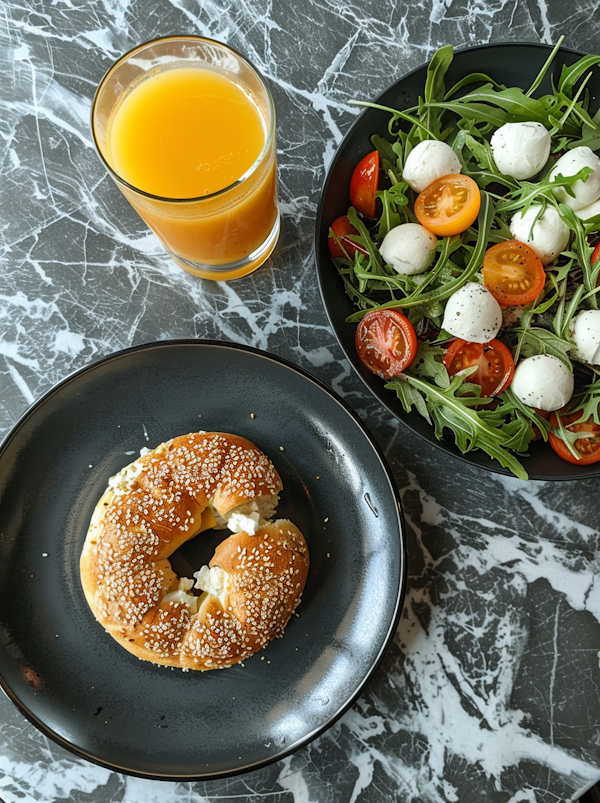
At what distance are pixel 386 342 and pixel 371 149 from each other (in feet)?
1.47

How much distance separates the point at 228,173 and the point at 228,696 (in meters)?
1.08

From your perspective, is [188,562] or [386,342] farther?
[188,562]

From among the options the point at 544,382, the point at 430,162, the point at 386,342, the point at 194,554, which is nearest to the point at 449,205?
the point at 430,162

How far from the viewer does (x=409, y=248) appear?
4.17 feet

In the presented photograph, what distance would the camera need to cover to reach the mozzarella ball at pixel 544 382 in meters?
1.24

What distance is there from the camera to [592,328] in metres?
1.26

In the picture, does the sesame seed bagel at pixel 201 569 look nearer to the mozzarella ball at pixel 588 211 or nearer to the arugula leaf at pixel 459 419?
the arugula leaf at pixel 459 419

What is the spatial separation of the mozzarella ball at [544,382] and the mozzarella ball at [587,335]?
0.05 meters

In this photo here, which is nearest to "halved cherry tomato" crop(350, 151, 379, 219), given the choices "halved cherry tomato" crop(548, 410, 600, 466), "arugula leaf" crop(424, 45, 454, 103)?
"arugula leaf" crop(424, 45, 454, 103)

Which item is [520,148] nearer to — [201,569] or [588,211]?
[588,211]

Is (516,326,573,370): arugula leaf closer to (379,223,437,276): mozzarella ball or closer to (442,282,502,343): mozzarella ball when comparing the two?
(442,282,502,343): mozzarella ball

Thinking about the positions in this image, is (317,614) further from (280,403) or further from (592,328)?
(592,328)

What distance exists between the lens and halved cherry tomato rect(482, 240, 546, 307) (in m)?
1.26

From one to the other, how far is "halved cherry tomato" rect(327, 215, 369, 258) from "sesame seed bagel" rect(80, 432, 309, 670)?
47cm
